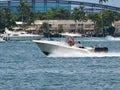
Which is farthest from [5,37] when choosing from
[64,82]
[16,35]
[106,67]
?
[64,82]

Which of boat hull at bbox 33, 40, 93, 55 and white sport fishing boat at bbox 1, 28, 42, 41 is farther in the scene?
white sport fishing boat at bbox 1, 28, 42, 41

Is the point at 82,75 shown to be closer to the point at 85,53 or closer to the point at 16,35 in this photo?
the point at 85,53

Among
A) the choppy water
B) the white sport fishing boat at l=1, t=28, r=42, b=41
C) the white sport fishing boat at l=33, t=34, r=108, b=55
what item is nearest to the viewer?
the choppy water

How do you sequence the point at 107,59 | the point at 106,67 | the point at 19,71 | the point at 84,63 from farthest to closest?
the point at 107,59 → the point at 84,63 → the point at 106,67 → the point at 19,71

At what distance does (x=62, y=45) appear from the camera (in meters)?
70.6

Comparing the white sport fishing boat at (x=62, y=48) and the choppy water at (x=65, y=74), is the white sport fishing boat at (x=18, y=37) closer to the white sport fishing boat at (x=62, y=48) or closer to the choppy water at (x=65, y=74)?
the white sport fishing boat at (x=62, y=48)

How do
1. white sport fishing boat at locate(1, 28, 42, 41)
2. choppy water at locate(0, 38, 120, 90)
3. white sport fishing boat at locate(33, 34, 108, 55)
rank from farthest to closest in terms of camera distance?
white sport fishing boat at locate(1, 28, 42, 41)
white sport fishing boat at locate(33, 34, 108, 55)
choppy water at locate(0, 38, 120, 90)

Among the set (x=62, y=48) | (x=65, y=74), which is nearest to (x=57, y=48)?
(x=62, y=48)

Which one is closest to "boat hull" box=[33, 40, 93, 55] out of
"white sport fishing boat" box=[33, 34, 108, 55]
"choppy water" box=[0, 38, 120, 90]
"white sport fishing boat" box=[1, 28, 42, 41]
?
Result: "white sport fishing boat" box=[33, 34, 108, 55]

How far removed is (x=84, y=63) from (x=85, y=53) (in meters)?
6.18

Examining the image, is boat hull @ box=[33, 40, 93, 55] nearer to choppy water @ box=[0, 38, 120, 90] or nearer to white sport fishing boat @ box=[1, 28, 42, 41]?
choppy water @ box=[0, 38, 120, 90]

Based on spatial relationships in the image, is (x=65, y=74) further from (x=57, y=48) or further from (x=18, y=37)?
(x=18, y=37)

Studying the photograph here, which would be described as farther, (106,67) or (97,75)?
(106,67)

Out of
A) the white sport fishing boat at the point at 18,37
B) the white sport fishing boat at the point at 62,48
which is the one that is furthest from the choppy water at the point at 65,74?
the white sport fishing boat at the point at 18,37
